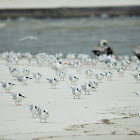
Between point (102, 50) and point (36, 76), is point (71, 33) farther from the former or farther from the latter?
point (36, 76)

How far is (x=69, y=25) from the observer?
149ft

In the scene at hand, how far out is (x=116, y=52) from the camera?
28.3m

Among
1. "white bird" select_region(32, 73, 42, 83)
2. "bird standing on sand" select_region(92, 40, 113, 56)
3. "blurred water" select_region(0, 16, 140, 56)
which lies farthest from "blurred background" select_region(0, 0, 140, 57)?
"white bird" select_region(32, 73, 42, 83)

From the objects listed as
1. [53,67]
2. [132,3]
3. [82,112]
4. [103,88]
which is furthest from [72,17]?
[82,112]

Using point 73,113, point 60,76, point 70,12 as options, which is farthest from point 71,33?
point 73,113

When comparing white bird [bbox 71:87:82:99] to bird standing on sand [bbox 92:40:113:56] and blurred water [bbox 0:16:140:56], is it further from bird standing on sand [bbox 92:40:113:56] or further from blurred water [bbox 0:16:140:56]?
blurred water [bbox 0:16:140:56]

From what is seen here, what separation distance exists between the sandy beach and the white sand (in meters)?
38.6

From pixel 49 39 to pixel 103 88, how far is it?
70.6 feet

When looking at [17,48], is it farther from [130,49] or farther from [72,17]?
[72,17]

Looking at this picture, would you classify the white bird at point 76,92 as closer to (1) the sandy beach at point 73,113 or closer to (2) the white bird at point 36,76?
(1) the sandy beach at point 73,113

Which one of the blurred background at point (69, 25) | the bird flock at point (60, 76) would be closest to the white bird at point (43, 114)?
the bird flock at point (60, 76)

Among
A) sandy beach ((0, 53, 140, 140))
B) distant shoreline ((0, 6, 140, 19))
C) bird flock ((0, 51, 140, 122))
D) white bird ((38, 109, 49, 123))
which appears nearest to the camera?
sandy beach ((0, 53, 140, 140))

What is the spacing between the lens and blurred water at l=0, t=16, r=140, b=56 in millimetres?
31094

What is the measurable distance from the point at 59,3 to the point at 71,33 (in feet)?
55.5
